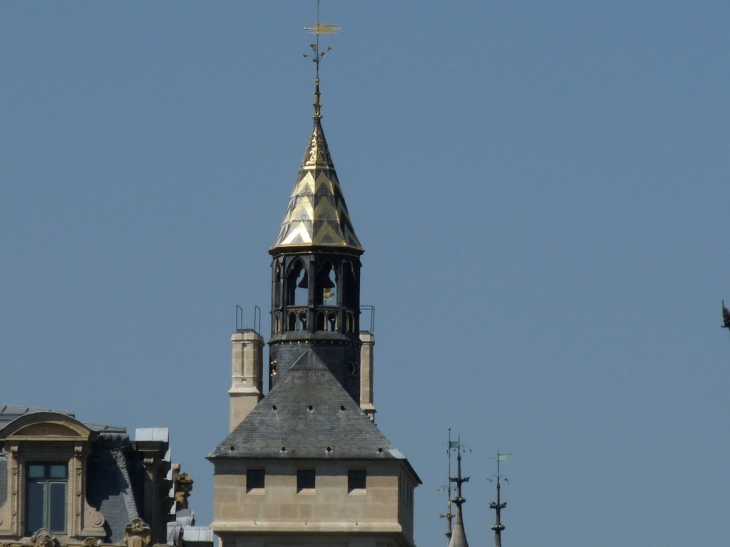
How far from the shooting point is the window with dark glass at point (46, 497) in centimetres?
11444

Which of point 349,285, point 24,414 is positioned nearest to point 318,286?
point 349,285

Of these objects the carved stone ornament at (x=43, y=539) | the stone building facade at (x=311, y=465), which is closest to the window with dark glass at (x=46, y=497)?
the carved stone ornament at (x=43, y=539)

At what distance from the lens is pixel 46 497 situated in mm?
115250

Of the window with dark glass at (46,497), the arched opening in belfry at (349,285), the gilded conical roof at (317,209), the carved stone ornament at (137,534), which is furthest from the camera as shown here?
the gilded conical roof at (317,209)

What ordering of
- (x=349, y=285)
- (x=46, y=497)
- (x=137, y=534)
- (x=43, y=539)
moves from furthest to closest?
(x=349, y=285)
(x=46, y=497)
(x=137, y=534)
(x=43, y=539)

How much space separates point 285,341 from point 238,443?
21.4 feet

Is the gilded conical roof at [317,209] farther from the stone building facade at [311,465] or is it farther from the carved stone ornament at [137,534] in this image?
the carved stone ornament at [137,534]

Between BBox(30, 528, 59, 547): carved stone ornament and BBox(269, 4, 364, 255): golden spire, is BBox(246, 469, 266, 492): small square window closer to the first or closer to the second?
BBox(269, 4, 364, 255): golden spire

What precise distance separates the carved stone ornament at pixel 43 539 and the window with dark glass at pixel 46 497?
101 centimetres

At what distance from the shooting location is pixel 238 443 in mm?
144625

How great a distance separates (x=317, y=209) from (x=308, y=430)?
12.1 meters

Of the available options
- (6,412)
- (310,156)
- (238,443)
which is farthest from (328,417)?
(6,412)

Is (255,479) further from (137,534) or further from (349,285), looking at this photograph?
(137,534)

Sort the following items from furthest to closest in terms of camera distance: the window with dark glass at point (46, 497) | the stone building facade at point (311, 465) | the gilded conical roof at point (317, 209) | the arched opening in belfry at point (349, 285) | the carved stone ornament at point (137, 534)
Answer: the gilded conical roof at point (317, 209), the arched opening in belfry at point (349, 285), the stone building facade at point (311, 465), the window with dark glass at point (46, 497), the carved stone ornament at point (137, 534)
